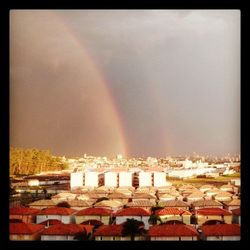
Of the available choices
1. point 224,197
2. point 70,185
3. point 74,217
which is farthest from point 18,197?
point 224,197

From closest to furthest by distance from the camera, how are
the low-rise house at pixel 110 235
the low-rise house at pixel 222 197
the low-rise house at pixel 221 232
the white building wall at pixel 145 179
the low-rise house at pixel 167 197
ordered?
the low-rise house at pixel 221 232
the low-rise house at pixel 110 235
the low-rise house at pixel 222 197
the low-rise house at pixel 167 197
the white building wall at pixel 145 179

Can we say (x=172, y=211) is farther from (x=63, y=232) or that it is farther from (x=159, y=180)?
(x=159, y=180)

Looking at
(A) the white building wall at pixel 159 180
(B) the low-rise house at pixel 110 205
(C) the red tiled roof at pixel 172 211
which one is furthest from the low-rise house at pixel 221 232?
(A) the white building wall at pixel 159 180

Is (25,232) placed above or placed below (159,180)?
above

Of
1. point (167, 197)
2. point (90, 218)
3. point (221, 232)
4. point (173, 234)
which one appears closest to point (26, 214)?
point (90, 218)

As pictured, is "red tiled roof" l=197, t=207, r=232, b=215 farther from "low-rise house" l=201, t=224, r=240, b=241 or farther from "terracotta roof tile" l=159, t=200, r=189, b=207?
"low-rise house" l=201, t=224, r=240, b=241

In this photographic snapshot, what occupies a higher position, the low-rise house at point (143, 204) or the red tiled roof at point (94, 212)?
the red tiled roof at point (94, 212)

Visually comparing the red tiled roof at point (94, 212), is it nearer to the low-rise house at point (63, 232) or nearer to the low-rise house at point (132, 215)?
the low-rise house at point (132, 215)
